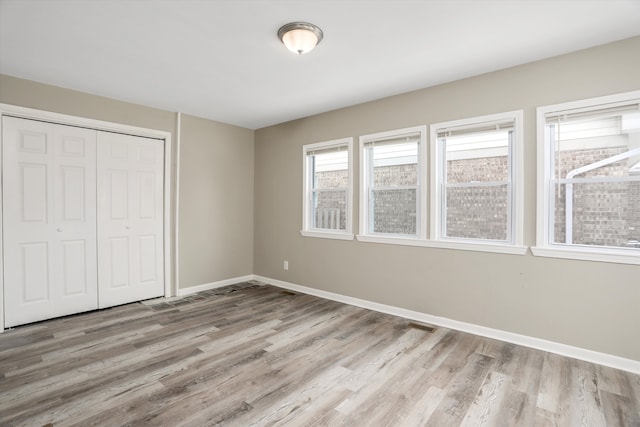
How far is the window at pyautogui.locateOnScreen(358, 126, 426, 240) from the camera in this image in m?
3.62

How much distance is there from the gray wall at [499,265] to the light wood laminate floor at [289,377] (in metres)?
0.30

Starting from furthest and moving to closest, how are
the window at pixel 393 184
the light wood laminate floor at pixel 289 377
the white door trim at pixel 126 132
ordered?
1. the window at pixel 393 184
2. the white door trim at pixel 126 132
3. the light wood laminate floor at pixel 289 377

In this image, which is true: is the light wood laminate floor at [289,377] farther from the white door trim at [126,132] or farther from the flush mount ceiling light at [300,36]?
the flush mount ceiling light at [300,36]

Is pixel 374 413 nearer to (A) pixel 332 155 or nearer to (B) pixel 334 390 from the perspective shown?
(B) pixel 334 390

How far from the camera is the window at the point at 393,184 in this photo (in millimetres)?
3625

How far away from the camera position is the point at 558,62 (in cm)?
276

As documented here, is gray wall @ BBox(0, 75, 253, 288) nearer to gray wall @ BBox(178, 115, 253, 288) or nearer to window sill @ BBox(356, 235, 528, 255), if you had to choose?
gray wall @ BBox(178, 115, 253, 288)

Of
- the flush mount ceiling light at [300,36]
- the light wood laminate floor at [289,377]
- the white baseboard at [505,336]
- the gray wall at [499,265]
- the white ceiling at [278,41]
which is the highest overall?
the white ceiling at [278,41]

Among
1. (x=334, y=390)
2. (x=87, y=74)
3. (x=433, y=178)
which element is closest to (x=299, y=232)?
(x=433, y=178)

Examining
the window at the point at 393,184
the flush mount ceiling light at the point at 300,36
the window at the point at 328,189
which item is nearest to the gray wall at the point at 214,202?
the window at the point at 328,189

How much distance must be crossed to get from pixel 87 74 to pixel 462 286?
444cm

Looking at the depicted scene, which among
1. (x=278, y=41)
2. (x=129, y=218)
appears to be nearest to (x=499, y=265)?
(x=278, y=41)

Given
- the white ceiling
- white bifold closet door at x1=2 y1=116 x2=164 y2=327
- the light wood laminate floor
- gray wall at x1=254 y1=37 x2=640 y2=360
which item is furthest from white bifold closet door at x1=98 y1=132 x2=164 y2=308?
gray wall at x1=254 y1=37 x2=640 y2=360

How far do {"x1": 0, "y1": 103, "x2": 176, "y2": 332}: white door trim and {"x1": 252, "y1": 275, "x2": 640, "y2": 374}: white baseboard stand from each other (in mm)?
2199
